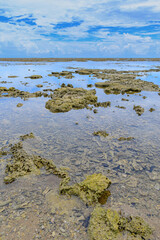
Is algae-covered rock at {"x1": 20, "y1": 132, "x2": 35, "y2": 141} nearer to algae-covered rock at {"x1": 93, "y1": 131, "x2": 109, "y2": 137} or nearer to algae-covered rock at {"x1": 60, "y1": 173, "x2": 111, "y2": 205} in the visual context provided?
algae-covered rock at {"x1": 93, "y1": 131, "x2": 109, "y2": 137}

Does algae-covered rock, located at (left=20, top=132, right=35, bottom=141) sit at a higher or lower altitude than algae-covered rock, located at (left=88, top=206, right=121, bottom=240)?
higher

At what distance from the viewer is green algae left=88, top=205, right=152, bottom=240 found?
529cm

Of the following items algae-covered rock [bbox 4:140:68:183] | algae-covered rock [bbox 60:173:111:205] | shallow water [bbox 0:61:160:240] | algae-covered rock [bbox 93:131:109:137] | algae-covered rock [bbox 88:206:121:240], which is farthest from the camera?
algae-covered rock [bbox 93:131:109:137]

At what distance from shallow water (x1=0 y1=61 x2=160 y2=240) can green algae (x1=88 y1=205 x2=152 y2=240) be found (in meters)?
0.31

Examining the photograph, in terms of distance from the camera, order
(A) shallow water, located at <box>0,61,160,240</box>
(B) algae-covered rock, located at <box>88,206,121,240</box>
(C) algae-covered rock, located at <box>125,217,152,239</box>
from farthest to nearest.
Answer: (A) shallow water, located at <box>0,61,160,240</box>
(C) algae-covered rock, located at <box>125,217,152,239</box>
(B) algae-covered rock, located at <box>88,206,121,240</box>

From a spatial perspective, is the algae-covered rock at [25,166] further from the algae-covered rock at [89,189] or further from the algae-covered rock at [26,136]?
the algae-covered rock at [26,136]

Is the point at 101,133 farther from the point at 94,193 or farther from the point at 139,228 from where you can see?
the point at 139,228

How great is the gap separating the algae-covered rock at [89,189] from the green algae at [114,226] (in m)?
0.84

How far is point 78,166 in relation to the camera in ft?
29.1

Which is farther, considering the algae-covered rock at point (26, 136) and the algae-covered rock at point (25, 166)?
the algae-covered rock at point (26, 136)

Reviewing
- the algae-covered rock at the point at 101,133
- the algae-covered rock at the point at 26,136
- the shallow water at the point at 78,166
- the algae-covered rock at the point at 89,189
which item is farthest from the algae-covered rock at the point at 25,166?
the algae-covered rock at the point at 101,133

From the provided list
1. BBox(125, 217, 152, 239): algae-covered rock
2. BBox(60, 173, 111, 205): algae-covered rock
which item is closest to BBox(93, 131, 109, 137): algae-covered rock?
BBox(60, 173, 111, 205): algae-covered rock

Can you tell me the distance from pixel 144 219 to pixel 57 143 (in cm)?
683

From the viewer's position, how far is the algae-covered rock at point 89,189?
6.76 metres
